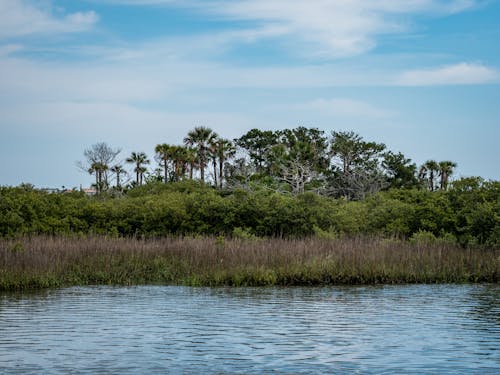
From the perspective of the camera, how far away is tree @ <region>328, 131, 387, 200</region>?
2625 inches

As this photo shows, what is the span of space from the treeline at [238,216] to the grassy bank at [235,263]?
620cm

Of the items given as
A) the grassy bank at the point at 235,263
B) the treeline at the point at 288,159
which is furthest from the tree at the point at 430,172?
the grassy bank at the point at 235,263

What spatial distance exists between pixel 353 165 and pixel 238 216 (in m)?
39.2

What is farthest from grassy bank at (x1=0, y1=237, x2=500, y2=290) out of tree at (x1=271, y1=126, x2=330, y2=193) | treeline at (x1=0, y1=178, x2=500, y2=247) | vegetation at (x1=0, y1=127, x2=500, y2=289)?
tree at (x1=271, y1=126, x2=330, y2=193)

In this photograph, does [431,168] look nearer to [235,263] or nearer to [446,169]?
[446,169]

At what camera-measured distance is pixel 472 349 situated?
12656 mm

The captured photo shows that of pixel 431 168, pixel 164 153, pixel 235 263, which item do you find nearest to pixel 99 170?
pixel 164 153

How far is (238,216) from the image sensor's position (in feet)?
115

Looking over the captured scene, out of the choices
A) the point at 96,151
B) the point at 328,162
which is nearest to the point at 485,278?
the point at 328,162

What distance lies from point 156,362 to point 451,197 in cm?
2262

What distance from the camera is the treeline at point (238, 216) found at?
31953 millimetres

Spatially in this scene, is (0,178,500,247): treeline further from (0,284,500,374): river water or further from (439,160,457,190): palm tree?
(439,160,457,190): palm tree

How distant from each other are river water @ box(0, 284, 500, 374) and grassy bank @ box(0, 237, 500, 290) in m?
1.57

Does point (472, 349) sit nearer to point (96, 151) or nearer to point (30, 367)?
point (30, 367)
